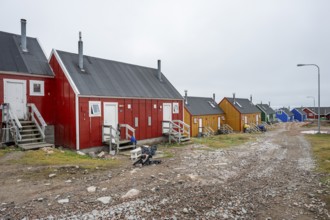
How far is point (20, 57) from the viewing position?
15.9 meters

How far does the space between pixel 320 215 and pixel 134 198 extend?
505 centimetres

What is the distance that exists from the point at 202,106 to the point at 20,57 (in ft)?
101

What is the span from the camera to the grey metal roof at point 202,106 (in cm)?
3803

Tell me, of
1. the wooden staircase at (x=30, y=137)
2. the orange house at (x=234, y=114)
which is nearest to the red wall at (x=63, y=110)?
the wooden staircase at (x=30, y=137)

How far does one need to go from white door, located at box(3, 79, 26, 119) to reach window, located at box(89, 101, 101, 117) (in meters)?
4.16

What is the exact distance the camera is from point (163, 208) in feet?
20.6

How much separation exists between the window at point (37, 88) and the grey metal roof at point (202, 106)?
23639 millimetres

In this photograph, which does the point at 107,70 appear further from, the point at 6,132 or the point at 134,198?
the point at 134,198

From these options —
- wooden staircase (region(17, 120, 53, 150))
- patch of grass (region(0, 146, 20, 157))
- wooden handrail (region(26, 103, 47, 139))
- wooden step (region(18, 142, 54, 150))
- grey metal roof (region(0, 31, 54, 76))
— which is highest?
grey metal roof (region(0, 31, 54, 76))

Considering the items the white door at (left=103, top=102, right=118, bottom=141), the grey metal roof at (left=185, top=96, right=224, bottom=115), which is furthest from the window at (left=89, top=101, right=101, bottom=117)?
the grey metal roof at (left=185, top=96, right=224, bottom=115)

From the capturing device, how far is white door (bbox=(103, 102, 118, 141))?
16825mm

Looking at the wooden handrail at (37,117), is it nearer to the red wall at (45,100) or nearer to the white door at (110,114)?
the red wall at (45,100)

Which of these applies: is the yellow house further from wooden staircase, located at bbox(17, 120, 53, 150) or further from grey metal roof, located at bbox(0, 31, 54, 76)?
wooden staircase, located at bbox(17, 120, 53, 150)

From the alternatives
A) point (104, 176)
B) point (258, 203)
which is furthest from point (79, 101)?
point (258, 203)
